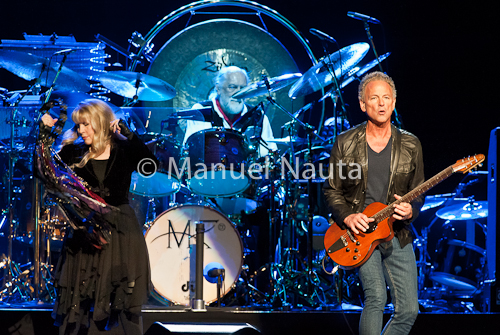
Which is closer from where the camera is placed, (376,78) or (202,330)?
(202,330)

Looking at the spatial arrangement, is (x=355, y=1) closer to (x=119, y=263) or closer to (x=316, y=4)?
(x=316, y=4)

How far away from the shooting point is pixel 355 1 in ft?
23.2

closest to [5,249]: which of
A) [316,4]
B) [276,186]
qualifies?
[276,186]

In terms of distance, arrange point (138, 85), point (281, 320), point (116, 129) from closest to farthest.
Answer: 1. point (116, 129)
2. point (281, 320)
3. point (138, 85)

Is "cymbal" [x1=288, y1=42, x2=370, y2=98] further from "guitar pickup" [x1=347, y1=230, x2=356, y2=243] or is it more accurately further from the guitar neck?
"guitar pickup" [x1=347, y1=230, x2=356, y2=243]

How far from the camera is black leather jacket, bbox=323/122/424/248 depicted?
3420 mm

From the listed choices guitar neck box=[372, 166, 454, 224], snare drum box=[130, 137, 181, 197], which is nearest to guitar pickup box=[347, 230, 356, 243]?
guitar neck box=[372, 166, 454, 224]

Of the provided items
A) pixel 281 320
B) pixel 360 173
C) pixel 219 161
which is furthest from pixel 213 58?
pixel 360 173

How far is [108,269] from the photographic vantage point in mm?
3457

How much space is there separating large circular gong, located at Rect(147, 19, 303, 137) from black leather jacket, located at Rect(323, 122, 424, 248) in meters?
3.66

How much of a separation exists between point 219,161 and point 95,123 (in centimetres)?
165

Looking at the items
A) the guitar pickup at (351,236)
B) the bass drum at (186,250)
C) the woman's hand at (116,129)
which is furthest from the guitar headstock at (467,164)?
the bass drum at (186,250)

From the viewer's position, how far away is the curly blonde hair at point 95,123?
140 inches

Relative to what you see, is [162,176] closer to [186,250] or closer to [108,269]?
[186,250]
